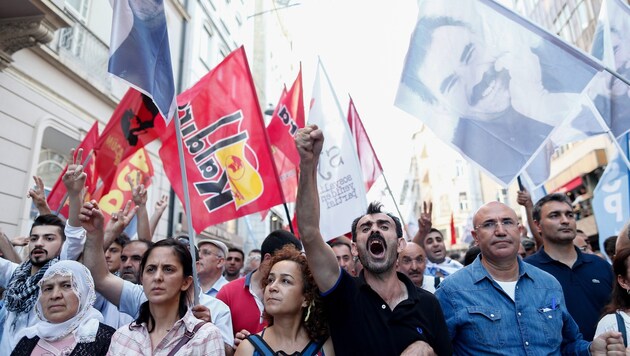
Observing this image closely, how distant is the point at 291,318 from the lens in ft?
8.02

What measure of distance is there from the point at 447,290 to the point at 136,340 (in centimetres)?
182

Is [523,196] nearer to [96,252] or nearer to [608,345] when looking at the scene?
[608,345]

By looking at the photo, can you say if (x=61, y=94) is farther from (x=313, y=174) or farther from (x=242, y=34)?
(x=242, y=34)

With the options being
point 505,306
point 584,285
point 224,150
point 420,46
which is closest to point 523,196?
point 584,285

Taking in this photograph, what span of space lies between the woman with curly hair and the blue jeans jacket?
32.6 inches

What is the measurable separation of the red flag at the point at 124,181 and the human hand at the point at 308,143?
436 cm

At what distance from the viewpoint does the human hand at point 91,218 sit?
2.85 metres

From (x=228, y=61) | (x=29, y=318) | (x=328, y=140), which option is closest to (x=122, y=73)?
(x=29, y=318)

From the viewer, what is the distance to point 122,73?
130 inches

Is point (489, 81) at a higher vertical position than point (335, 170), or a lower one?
higher

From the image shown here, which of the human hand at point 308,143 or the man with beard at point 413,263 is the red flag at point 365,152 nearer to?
the man with beard at point 413,263

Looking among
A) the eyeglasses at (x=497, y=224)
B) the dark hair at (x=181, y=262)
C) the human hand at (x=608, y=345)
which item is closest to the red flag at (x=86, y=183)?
the dark hair at (x=181, y=262)

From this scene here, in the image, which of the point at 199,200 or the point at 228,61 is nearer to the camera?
the point at 199,200

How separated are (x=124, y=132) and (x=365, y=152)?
3.84 m
